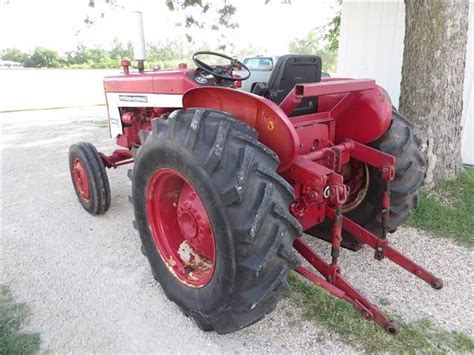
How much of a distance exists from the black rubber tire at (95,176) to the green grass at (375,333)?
2039mm

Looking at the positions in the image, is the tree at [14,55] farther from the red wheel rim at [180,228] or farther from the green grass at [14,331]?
the red wheel rim at [180,228]

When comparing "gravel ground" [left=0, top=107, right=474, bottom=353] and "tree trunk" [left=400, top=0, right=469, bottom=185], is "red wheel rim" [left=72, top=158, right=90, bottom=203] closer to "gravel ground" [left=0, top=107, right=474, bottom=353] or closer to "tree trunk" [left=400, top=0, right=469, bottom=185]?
"gravel ground" [left=0, top=107, right=474, bottom=353]

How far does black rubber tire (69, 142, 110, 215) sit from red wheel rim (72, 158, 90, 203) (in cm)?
7

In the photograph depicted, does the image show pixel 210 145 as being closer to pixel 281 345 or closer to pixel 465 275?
pixel 281 345

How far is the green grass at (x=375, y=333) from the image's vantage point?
2010 mm

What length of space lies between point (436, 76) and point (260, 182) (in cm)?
301

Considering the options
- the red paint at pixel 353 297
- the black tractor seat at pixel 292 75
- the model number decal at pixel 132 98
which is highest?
the black tractor seat at pixel 292 75

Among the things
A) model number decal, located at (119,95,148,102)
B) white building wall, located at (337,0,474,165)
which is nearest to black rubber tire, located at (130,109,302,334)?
model number decal, located at (119,95,148,102)

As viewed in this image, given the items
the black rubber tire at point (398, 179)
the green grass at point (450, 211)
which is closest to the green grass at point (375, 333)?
the black rubber tire at point (398, 179)

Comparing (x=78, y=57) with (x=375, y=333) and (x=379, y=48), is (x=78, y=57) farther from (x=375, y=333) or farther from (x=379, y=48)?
(x=375, y=333)

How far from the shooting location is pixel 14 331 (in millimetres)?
2145

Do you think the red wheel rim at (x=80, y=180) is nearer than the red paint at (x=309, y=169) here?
No

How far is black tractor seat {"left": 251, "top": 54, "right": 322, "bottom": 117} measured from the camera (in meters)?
2.31

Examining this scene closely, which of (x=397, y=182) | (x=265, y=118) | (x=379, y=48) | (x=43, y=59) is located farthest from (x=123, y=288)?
(x=43, y=59)
